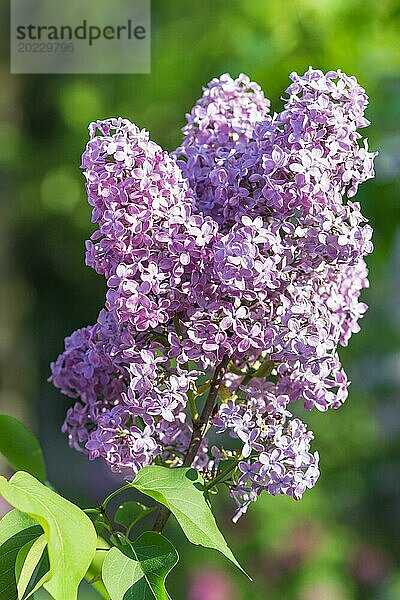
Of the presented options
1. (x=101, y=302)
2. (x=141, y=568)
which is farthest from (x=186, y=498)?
(x=101, y=302)

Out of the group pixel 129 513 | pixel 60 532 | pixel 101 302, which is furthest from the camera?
pixel 101 302

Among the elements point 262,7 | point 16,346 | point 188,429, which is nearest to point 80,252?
point 16,346

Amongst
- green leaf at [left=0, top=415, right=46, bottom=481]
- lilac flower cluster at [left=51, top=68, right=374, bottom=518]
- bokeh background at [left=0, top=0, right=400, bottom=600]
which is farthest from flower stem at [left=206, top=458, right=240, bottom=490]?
bokeh background at [left=0, top=0, right=400, bottom=600]

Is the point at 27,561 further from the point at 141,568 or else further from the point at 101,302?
the point at 101,302

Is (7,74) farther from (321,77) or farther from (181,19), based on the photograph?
(321,77)

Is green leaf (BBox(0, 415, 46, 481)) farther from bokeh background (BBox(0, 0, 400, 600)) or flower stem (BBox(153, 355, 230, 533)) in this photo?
bokeh background (BBox(0, 0, 400, 600))

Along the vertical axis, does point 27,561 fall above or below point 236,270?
below

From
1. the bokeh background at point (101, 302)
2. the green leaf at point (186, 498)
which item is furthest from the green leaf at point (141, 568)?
the bokeh background at point (101, 302)
